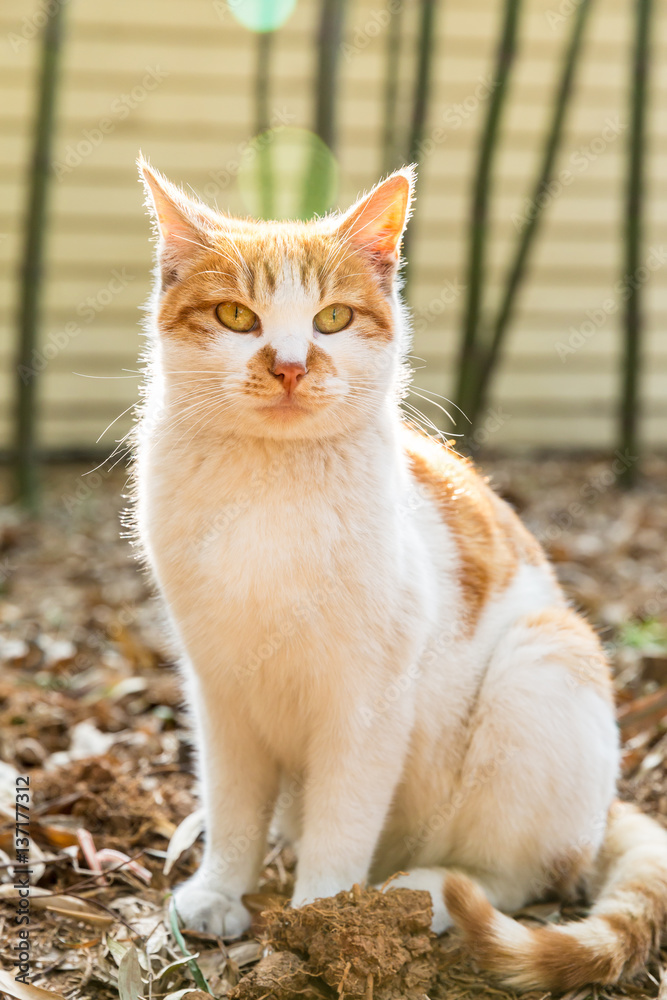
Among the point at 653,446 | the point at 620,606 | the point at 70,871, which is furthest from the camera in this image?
the point at 653,446

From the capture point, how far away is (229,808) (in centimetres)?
230

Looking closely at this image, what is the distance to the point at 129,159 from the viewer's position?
297 inches

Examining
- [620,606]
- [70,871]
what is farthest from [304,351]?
[620,606]

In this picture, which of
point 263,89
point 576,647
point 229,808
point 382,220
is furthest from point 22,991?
point 263,89

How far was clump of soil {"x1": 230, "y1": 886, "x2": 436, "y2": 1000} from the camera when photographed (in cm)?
180

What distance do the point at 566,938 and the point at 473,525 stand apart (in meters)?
1.01

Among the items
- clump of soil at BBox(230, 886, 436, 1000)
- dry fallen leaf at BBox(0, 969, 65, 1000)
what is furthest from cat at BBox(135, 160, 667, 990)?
dry fallen leaf at BBox(0, 969, 65, 1000)

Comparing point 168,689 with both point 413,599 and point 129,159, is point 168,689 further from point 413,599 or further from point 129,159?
point 129,159

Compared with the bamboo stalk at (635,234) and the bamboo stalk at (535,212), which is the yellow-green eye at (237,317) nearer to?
the bamboo stalk at (535,212)

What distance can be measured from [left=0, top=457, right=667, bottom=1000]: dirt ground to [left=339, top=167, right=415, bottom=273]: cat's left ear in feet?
4.25

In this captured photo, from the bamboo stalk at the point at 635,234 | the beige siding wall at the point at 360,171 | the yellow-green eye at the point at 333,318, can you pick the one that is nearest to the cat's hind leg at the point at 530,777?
the yellow-green eye at the point at 333,318

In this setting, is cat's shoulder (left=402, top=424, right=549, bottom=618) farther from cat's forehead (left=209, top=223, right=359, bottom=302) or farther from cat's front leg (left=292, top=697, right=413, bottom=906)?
cat's forehead (left=209, top=223, right=359, bottom=302)

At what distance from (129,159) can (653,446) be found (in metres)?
5.24

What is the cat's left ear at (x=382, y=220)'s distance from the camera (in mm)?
2098
